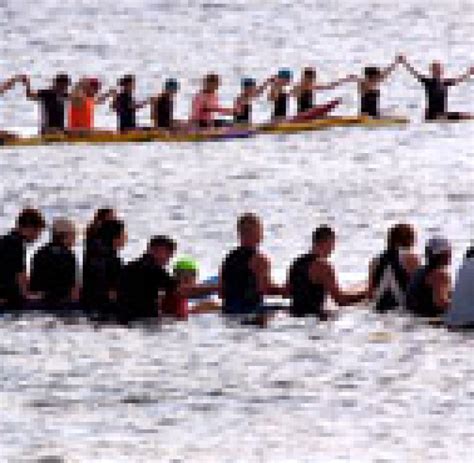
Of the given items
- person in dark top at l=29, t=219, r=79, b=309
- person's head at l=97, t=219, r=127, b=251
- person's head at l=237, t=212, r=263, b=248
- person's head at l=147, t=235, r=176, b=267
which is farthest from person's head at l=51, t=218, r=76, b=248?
person's head at l=237, t=212, r=263, b=248

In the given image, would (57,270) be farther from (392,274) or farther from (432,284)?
(432,284)

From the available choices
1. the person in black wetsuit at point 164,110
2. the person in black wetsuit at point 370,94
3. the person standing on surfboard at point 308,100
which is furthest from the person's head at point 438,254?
the person in black wetsuit at point 370,94

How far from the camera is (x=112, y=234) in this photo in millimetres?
23078

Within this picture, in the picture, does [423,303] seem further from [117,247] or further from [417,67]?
[417,67]

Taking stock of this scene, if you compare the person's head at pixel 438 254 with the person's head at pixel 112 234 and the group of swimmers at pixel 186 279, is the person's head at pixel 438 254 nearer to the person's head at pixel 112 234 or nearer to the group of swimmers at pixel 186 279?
the group of swimmers at pixel 186 279

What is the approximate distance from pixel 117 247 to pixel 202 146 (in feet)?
43.0

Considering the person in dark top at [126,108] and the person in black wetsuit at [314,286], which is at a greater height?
the person in dark top at [126,108]

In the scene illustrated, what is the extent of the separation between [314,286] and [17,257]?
7.58 feet

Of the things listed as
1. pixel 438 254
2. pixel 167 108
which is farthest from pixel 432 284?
pixel 167 108

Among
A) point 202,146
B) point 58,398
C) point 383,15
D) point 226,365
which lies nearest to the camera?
point 58,398

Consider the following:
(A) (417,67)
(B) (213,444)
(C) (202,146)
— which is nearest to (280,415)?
(B) (213,444)

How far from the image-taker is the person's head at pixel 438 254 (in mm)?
22578

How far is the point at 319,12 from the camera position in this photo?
55219 mm

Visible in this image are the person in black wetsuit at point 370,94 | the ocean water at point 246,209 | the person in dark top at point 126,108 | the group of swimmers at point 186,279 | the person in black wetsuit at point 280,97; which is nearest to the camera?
the ocean water at point 246,209
